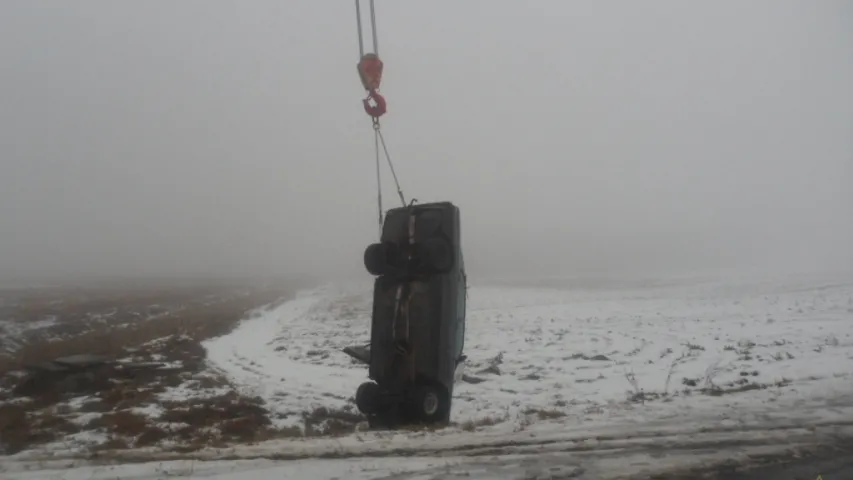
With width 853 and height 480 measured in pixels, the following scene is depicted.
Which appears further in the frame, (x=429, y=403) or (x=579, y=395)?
(x=579, y=395)

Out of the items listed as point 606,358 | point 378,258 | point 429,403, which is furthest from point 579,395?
point 378,258

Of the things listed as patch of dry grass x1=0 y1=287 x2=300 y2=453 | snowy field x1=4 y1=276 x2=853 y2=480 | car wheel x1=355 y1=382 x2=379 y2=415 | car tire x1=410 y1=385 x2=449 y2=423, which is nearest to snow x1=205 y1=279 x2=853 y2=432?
snowy field x1=4 y1=276 x2=853 y2=480

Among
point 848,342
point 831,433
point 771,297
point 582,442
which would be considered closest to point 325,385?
point 582,442

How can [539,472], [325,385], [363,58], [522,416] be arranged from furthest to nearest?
[325,385]
[522,416]
[363,58]
[539,472]

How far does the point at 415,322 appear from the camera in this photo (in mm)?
7621

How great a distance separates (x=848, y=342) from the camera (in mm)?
12508

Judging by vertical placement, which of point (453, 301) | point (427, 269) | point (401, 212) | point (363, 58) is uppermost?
point (363, 58)

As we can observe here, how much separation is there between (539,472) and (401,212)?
169 inches

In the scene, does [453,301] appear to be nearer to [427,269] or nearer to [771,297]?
[427,269]

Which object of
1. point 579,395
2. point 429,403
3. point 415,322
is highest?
point 415,322

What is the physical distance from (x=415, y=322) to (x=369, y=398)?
4.29 feet

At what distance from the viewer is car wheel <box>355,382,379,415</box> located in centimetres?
773

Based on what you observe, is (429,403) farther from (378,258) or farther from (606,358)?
(606,358)

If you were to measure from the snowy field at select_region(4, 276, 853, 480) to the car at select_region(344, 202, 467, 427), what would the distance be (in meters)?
0.69
